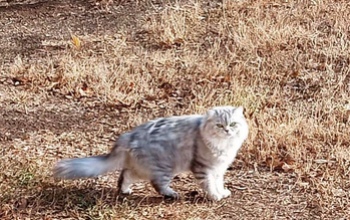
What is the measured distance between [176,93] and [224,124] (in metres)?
2.54

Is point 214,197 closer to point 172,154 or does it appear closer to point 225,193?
point 225,193

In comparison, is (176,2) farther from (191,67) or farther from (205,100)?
(205,100)

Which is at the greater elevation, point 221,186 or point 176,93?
point 221,186

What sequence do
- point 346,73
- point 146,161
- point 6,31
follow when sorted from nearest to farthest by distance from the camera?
1. point 146,161
2. point 346,73
3. point 6,31

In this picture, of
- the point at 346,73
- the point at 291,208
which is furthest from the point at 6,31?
the point at 291,208

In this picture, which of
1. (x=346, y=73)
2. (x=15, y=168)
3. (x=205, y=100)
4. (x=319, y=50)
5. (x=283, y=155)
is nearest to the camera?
(x=15, y=168)

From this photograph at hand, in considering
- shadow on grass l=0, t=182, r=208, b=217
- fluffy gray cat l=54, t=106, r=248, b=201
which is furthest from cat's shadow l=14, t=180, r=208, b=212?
fluffy gray cat l=54, t=106, r=248, b=201

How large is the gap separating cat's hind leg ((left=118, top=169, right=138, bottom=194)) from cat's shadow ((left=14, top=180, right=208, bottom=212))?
39mm

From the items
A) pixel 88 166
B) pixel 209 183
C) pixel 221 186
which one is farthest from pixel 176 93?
pixel 88 166

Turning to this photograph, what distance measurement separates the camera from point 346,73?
23.5 feet

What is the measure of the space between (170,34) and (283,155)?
3.26m

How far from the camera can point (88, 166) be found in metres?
4.51

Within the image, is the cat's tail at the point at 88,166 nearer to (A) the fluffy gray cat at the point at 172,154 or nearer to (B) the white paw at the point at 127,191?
(A) the fluffy gray cat at the point at 172,154

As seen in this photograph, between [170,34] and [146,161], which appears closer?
[146,161]
